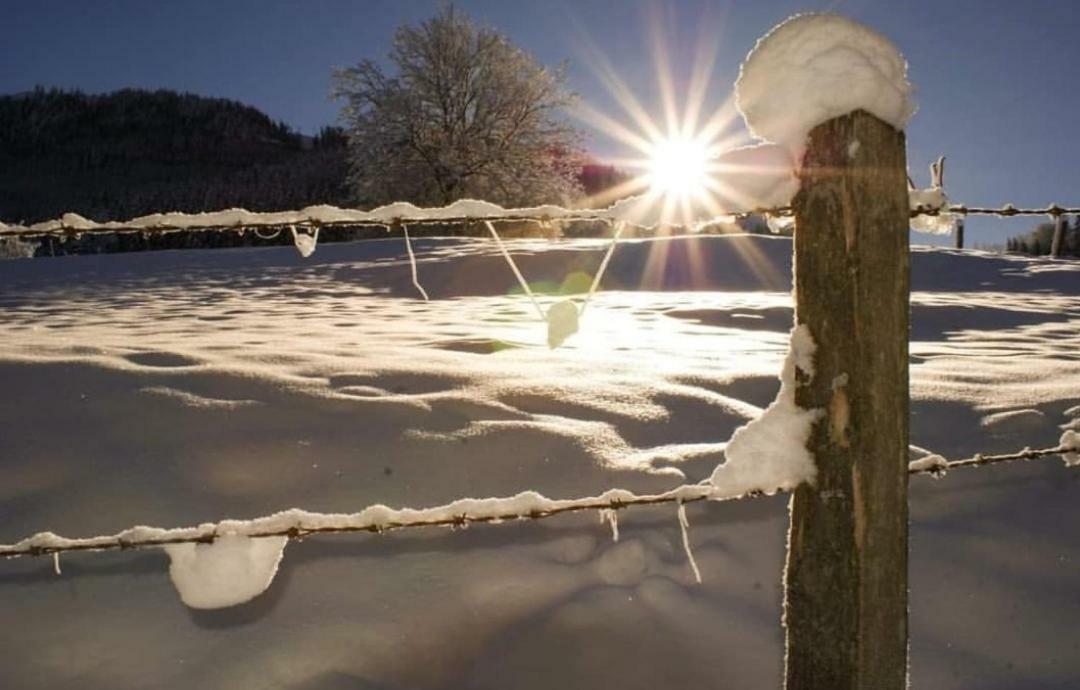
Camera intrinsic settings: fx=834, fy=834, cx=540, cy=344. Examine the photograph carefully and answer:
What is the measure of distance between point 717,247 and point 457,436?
11515mm

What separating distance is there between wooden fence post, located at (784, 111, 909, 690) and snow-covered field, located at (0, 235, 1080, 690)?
69 cm

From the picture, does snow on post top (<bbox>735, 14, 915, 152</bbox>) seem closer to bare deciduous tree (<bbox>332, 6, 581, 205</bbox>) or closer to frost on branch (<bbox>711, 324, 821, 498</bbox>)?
frost on branch (<bbox>711, 324, 821, 498</bbox>)

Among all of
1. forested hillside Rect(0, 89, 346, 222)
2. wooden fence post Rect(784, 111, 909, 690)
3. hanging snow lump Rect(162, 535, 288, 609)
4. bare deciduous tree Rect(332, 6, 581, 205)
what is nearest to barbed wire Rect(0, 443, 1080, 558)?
hanging snow lump Rect(162, 535, 288, 609)

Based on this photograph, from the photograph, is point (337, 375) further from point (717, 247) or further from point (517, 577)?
point (717, 247)

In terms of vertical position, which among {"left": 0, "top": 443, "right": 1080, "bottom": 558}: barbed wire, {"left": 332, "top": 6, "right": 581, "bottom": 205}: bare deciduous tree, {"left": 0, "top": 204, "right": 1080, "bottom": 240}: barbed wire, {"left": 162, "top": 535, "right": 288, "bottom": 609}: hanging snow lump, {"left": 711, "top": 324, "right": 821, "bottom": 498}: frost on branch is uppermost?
{"left": 332, "top": 6, "right": 581, "bottom": 205}: bare deciduous tree

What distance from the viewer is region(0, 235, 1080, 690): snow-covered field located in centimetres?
227

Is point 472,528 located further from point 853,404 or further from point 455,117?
point 455,117

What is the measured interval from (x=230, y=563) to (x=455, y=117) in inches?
962

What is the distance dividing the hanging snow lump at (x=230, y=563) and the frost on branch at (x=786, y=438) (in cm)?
99

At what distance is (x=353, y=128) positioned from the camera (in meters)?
25.3

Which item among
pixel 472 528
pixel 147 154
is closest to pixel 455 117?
pixel 472 528

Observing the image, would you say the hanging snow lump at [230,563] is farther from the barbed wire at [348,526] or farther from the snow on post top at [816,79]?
the snow on post top at [816,79]

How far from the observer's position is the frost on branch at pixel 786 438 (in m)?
1.60

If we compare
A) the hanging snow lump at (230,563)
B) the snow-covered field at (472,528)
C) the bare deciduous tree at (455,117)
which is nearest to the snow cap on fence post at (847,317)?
the snow-covered field at (472,528)
